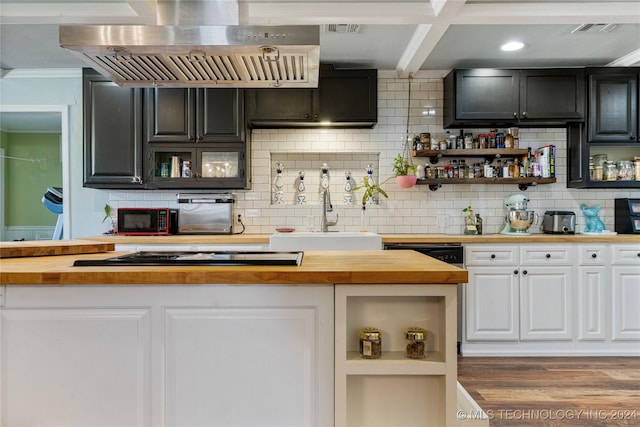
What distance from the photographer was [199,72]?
1.94 meters

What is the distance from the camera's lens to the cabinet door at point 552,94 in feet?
11.4

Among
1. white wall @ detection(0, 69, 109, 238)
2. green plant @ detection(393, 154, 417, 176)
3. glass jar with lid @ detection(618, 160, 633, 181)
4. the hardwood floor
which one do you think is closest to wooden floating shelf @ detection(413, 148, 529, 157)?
green plant @ detection(393, 154, 417, 176)

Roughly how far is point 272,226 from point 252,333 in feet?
8.16

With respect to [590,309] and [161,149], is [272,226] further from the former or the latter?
[590,309]

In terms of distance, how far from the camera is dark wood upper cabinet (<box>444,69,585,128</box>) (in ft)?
11.4

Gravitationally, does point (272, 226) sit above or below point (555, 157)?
below

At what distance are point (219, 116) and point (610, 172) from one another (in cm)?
356

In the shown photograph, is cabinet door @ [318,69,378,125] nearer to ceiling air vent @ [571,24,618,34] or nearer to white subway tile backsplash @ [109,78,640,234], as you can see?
white subway tile backsplash @ [109,78,640,234]

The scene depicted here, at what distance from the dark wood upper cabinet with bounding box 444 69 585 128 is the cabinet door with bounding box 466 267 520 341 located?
1.35 m

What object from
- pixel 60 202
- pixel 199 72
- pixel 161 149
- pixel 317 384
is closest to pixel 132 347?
pixel 317 384

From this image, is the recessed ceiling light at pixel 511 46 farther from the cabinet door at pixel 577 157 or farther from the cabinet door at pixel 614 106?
the cabinet door at pixel 577 157

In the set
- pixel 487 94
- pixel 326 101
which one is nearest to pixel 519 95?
pixel 487 94

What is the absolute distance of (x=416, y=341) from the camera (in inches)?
56.1

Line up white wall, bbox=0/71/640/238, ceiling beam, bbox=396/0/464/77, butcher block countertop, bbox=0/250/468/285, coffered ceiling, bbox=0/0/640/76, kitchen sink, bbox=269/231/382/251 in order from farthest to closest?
white wall, bbox=0/71/640/238 → kitchen sink, bbox=269/231/382/251 → coffered ceiling, bbox=0/0/640/76 → ceiling beam, bbox=396/0/464/77 → butcher block countertop, bbox=0/250/468/285
